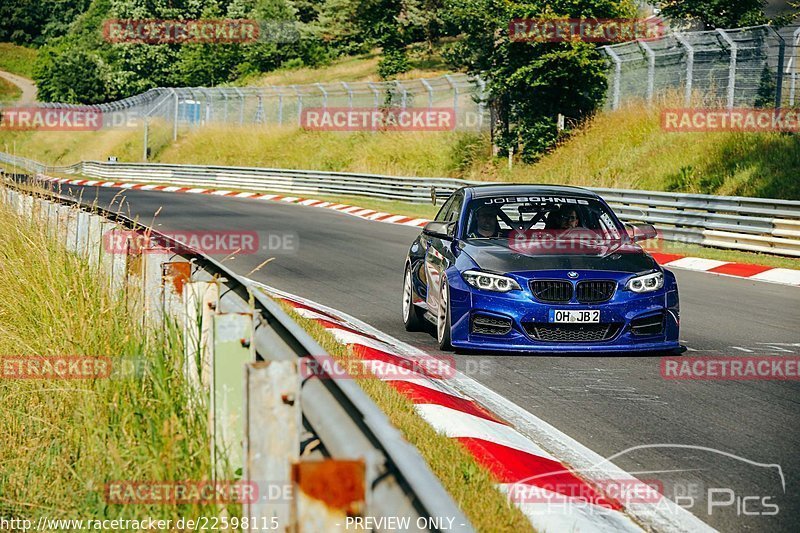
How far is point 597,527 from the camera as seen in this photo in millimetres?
5070

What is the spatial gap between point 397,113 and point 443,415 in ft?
133

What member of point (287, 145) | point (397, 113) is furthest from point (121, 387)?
point (287, 145)

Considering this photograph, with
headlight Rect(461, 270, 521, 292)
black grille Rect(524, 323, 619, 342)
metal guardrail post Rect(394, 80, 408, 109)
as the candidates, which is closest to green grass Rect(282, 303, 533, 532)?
headlight Rect(461, 270, 521, 292)

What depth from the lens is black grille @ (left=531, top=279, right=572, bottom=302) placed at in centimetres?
955

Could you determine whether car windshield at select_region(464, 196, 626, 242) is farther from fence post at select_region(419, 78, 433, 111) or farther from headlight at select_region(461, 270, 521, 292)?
fence post at select_region(419, 78, 433, 111)

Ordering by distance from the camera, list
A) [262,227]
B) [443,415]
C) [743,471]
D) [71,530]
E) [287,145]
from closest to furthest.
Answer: [71,530] → [743,471] → [443,415] → [262,227] → [287,145]

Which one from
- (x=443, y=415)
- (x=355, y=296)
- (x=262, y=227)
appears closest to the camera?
(x=443, y=415)

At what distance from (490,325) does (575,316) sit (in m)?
0.72

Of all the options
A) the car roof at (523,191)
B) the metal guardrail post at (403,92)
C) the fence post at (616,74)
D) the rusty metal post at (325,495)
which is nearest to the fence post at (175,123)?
the metal guardrail post at (403,92)

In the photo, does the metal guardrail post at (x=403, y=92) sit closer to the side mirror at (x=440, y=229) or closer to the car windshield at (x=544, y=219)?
the car windshield at (x=544, y=219)

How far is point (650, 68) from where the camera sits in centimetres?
3112

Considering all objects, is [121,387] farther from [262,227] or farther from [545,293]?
[262,227]

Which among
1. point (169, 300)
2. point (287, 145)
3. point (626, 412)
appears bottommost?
point (287, 145)

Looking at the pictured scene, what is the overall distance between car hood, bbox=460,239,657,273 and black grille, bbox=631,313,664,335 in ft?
1.44
